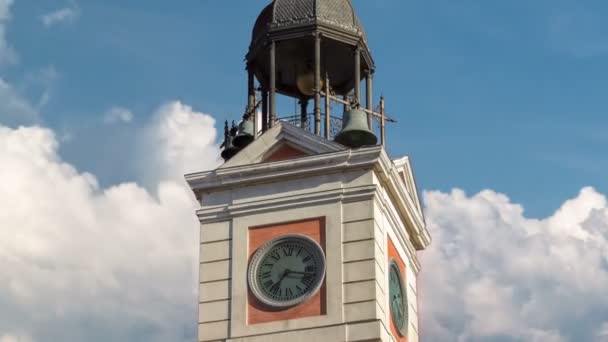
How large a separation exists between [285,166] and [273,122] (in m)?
2.09

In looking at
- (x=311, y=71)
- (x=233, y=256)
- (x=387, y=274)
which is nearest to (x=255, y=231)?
(x=233, y=256)

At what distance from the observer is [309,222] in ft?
115

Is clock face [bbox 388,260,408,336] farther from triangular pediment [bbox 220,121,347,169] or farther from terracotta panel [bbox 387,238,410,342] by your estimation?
triangular pediment [bbox 220,121,347,169]

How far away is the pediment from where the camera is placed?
3734cm

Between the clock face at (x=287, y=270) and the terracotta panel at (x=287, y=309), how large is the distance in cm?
11

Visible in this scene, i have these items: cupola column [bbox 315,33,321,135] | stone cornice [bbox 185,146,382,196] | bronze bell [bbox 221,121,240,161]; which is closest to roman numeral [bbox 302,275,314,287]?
stone cornice [bbox 185,146,382,196]

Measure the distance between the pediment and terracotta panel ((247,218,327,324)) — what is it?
305 centimetres

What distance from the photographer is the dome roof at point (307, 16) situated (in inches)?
1494

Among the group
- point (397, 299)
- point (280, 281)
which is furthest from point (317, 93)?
point (397, 299)

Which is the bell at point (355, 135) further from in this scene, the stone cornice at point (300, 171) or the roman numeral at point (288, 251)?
the roman numeral at point (288, 251)

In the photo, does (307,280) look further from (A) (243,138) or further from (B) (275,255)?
(A) (243,138)

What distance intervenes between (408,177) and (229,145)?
4404 millimetres

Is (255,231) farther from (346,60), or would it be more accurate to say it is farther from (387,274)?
(346,60)

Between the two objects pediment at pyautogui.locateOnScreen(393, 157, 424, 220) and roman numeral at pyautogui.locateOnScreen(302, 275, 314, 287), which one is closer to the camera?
roman numeral at pyautogui.locateOnScreen(302, 275, 314, 287)
